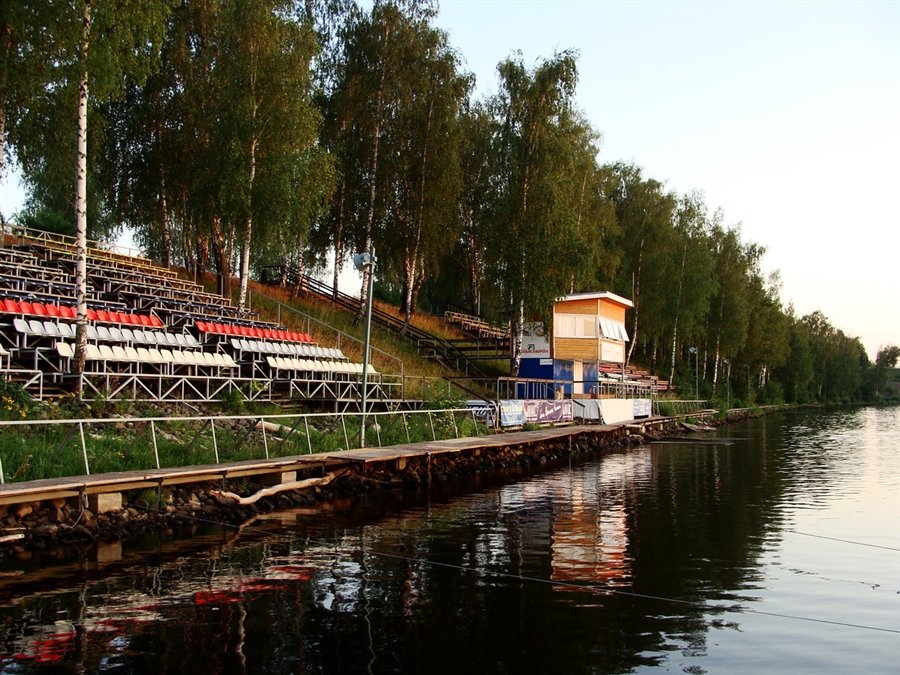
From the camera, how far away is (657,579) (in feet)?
35.8

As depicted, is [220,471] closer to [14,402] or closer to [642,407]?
[14,402]

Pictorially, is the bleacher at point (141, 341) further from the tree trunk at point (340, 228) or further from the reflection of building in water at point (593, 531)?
the tree trunk at point (340, 228)

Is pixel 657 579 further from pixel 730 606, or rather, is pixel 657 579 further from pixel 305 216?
pixel 305 216

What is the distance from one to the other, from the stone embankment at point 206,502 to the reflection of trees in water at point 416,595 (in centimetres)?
83

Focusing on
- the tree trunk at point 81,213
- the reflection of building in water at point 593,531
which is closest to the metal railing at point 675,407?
the reflection of building in water at point 593,531

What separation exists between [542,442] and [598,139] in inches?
1132

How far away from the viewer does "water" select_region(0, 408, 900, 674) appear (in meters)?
7.73

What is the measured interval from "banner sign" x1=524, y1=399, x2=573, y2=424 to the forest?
14.9 feet

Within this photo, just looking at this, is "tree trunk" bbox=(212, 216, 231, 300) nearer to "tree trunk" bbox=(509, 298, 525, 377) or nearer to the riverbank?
"tree trunk" bbox=(509, 298, 525, 377)

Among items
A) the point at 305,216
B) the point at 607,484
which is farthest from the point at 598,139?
the point at 607,484

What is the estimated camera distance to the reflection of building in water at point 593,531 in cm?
1120

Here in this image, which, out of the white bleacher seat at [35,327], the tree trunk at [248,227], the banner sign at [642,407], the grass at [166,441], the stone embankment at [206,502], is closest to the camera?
the stone embankment at [206,502]

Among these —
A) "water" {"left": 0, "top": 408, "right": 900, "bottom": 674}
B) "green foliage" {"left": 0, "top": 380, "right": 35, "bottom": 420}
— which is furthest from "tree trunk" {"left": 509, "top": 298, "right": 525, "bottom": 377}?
"green foliage" {"left": 0, "top": 380, "right": 35, "bottom": 420}

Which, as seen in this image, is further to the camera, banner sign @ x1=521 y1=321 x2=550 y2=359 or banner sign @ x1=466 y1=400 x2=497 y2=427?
banner sign @ x1=521 y1=321 x2=550 y2=359
